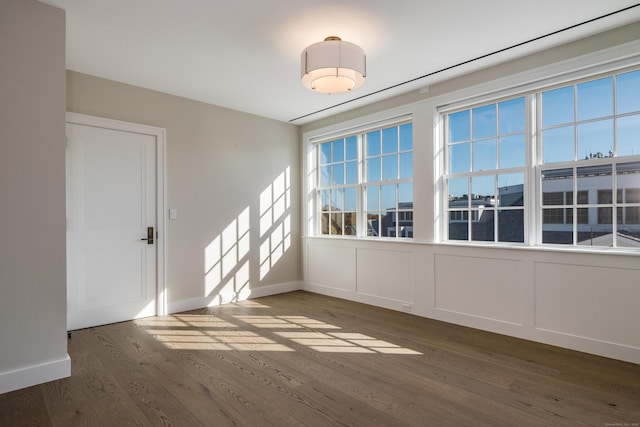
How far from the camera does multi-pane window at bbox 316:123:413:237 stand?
4664mm

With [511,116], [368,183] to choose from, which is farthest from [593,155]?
[368,183]

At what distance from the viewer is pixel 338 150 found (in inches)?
218

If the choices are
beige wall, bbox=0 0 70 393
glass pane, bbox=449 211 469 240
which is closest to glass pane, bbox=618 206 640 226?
glass pane, bbox=449 211 469 240

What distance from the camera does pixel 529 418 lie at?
2.13 metres

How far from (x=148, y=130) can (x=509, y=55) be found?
3.96 m

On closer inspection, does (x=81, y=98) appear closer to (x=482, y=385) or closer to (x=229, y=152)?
(x=229, y=152)

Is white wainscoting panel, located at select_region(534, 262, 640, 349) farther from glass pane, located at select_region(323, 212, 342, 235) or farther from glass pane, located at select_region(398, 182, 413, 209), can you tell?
glass pane, located at select_region(323, 212, 342, 235)

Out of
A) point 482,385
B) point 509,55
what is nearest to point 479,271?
point 482,385

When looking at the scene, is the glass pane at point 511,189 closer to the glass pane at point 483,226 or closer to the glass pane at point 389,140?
the glass pane at point 483,226

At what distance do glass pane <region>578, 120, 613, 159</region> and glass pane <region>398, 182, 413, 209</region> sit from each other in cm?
180

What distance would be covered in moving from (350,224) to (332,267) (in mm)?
697

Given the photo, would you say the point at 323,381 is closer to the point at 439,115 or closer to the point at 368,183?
the point at 368,183

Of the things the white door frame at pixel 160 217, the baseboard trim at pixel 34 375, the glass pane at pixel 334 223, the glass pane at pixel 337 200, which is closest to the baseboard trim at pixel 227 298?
the white door frame at pixel 160 217

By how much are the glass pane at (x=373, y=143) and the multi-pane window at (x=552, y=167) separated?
1037 mm
